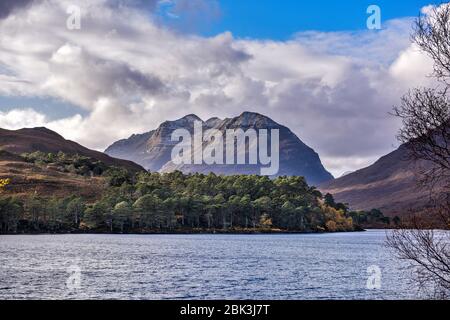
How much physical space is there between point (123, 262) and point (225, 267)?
58.3ft

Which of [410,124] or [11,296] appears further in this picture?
[11,296]

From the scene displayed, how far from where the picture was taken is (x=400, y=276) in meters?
77.2

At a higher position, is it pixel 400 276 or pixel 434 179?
pixel 434 179

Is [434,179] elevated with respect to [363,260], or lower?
elevated

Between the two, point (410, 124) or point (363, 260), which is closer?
point (410, 124)

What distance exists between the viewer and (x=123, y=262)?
92750mm
